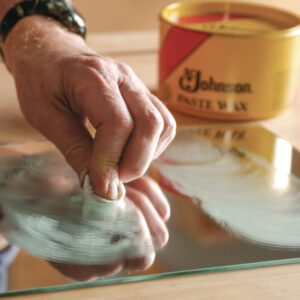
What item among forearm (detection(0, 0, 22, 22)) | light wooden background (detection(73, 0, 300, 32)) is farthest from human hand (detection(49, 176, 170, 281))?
light wooden background (detection(73, 0, 300, 32))

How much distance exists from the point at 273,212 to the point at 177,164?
0.14 metres

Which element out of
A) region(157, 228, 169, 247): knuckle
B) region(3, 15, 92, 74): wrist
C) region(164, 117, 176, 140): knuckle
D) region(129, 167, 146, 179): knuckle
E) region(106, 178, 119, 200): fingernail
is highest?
region(3, 15, 92, 74): wrist

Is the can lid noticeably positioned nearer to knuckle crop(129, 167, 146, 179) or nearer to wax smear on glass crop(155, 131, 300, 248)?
wax smear on glass crop(155, 131, 300, 248)

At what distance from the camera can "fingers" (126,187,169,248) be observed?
0.46 meters

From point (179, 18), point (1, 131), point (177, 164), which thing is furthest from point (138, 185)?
point (179, 18)

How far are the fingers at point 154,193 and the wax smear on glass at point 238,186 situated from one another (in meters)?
0.01

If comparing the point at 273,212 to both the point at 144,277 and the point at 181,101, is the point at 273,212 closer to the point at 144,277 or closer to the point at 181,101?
the point at 144,277

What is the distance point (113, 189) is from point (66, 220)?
50 millimetres

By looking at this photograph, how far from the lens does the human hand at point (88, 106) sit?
0.49m

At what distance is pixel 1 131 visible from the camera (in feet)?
2.19

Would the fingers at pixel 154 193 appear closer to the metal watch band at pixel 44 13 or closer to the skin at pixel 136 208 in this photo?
the skin at pixel 136 208

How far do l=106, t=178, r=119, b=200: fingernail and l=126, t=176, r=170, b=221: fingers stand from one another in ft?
0.12

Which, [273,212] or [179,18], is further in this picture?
[179,18]

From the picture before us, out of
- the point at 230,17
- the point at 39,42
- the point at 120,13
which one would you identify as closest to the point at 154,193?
the point at 39,42
